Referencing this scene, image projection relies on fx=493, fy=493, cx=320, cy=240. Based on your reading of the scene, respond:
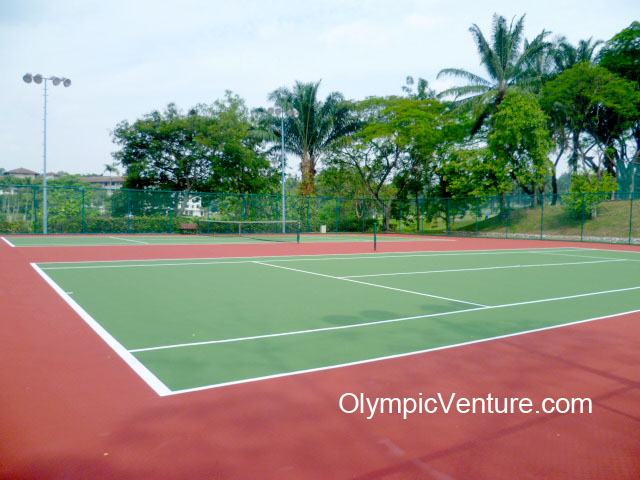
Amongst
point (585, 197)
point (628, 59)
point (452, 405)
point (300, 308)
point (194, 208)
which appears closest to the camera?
point (452, 405)

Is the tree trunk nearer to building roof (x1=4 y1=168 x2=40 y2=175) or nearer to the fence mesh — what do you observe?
the fence mesh

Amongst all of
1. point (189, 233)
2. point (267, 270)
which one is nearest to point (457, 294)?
point (267, 270)

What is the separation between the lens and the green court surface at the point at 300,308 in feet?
14.3

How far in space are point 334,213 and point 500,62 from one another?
1425cm

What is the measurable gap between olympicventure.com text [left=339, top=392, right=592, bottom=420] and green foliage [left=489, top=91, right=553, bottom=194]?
90.9 feet

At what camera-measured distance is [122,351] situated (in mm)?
4465

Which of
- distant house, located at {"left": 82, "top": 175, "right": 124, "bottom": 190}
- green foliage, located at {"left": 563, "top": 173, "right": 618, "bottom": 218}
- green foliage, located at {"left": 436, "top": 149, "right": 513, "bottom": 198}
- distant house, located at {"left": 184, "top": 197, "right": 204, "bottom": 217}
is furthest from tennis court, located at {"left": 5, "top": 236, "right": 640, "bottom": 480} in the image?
distant house, located at {"left": 82, "top": 175, "right": 124, "bottom": 190}

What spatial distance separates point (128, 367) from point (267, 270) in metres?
6.73

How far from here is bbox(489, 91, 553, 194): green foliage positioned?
93.3ft

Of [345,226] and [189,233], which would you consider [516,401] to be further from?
[345,226]

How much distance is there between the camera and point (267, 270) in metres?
10.7

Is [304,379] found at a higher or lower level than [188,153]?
lower

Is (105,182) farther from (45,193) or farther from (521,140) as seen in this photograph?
(521,140)

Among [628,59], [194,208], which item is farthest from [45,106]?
[628,59]
